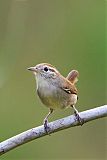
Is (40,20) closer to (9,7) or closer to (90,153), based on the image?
(9,7)

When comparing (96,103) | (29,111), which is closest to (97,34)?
(96,103)

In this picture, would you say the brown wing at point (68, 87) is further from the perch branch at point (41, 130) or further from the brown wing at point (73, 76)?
the perch branch at point (41, 130)

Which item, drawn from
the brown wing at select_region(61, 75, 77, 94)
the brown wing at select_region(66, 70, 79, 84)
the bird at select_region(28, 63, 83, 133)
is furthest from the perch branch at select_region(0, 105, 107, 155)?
the brown wing at select_region(66, 70, 79, 84)

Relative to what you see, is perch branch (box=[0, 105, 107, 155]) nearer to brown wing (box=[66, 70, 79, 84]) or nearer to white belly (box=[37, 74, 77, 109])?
white belly (box=[37, 74, 77, 109])

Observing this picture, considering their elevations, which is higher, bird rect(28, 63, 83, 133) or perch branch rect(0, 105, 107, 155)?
bird rect(28, 63, 83, 133)

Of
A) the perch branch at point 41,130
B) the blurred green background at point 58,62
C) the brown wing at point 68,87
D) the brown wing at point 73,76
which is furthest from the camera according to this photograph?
the blurred green background at point 58,62

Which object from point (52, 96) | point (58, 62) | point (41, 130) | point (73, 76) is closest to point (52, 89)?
point (52, 96)

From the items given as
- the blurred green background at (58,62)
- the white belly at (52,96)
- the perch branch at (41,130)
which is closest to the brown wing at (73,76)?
the white belly at (52,96)
